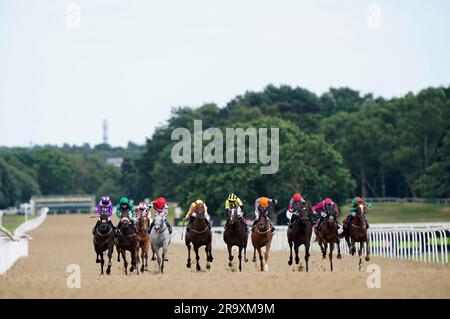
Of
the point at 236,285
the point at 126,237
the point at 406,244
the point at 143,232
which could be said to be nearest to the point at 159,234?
the point at 143,232

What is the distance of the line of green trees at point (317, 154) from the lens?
5791cm

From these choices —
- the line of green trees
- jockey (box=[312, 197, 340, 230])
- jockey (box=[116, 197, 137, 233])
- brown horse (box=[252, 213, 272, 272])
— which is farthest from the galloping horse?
the line of green trees

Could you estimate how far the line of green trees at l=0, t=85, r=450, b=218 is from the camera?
57.9 m

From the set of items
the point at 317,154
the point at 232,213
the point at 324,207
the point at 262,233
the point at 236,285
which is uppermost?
the point at 317,154

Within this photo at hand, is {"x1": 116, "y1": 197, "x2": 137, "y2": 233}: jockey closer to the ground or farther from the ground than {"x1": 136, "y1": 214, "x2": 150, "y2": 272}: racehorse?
farther from the ground

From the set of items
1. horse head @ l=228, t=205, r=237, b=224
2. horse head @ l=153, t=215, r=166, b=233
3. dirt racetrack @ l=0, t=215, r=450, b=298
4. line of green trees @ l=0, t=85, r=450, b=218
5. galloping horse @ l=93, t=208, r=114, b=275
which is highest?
line of green trees @ l=0, t=85, r=450, b=218

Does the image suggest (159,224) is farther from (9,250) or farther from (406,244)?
(406,244)

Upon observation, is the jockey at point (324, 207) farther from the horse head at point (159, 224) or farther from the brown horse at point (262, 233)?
the horse head at point (159, 224)

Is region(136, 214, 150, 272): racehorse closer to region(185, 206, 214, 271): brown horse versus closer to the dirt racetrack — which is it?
the dirt racetrack

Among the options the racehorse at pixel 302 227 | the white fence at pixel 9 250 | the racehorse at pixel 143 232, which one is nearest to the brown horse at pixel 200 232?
the racehorse at pixel 143 232

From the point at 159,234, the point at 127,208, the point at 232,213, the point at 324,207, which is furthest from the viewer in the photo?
the point at 324,207

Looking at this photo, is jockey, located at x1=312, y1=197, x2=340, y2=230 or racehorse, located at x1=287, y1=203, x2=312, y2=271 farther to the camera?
jockey, located at x1=312, y1=197, x2=340, y2=230

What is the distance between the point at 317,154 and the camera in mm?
60000
